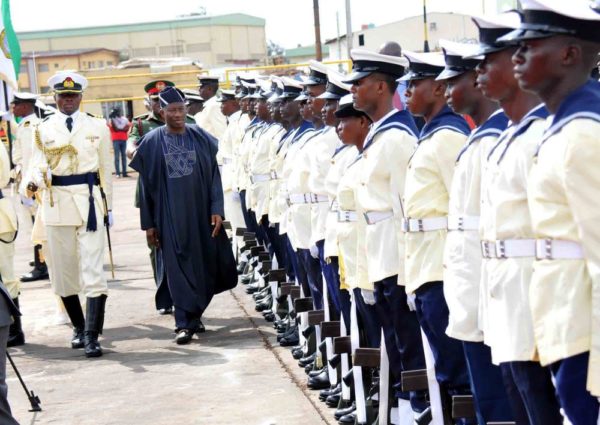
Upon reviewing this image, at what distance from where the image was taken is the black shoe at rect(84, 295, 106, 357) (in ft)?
34.4

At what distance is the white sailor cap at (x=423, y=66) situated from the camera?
599 cm

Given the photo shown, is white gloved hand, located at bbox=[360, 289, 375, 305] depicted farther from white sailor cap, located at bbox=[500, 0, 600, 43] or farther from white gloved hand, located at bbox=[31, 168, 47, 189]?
white gloved hand, located at bbox=[31, 168, 47, 189]

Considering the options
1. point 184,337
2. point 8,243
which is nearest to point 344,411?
point 184,337

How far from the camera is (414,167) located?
231 inches

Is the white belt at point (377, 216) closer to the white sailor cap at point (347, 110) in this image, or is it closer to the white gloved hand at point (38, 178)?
the white sailor cap at point (347, 110)

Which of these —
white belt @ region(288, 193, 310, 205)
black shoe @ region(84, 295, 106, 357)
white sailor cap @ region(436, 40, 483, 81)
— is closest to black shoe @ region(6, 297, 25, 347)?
black shoe @ region(84, 295, 106, 357)

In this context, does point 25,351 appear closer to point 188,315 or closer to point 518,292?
point 188,315

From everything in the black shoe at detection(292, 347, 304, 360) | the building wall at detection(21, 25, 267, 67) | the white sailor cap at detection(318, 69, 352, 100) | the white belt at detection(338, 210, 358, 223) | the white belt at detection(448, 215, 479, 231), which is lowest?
the black shoe at detection(292, 347, 304, 360)

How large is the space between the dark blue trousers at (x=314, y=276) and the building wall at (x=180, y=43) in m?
67.1

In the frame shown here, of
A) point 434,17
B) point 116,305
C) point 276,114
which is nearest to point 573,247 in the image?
point 276,114

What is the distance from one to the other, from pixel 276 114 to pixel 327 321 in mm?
2781

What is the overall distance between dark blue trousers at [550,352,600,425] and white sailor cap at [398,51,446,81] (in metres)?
2.21

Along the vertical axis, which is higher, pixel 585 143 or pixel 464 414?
pixel 585 143

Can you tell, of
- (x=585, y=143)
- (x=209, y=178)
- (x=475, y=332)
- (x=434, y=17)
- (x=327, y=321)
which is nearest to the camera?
(x=585, y=143)
